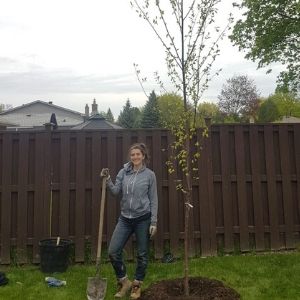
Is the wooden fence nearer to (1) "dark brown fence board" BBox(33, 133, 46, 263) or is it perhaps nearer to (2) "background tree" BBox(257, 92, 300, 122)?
(1) "dark brown fence board" BBox(33, 133, 46, 263)

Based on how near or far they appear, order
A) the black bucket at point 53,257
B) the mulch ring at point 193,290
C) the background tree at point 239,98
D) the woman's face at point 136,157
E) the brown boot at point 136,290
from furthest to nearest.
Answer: the background tree at point 239,98
the black bucket at point 53,257
the woman's face at point 136,157
the brown boot at point 136,290
the mulch ring at point 193,290

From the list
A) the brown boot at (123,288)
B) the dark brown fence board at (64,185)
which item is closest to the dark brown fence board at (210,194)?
the brown boot at (123,288)

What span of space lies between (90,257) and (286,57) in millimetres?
13563

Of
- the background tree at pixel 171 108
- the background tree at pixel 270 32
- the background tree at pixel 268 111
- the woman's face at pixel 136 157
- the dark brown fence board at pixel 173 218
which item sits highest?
the background tree at pixel 268 111

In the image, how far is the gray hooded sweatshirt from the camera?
504 centimetres

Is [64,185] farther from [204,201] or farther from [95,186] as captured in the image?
[204,201]

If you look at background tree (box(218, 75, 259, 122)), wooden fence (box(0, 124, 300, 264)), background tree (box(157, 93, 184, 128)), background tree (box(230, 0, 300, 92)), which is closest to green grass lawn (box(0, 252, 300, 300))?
wooden fence (box(0, 124, 300, 264))

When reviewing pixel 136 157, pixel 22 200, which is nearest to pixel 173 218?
pixel 136 157

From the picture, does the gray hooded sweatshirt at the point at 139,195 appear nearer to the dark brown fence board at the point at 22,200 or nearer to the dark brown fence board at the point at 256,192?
the dark brown fence board at the point at 22,200

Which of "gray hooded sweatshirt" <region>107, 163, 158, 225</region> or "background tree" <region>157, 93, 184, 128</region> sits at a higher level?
"background tree" <region>157, 93, 184, 128</region>

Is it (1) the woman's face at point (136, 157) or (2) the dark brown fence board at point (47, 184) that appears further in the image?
(2) the dark brown fence board at point (47, 184)

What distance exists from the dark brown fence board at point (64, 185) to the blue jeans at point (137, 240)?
1.64 meters

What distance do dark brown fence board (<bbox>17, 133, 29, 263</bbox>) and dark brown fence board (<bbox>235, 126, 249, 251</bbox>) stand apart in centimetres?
344

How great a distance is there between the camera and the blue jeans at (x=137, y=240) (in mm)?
4957
